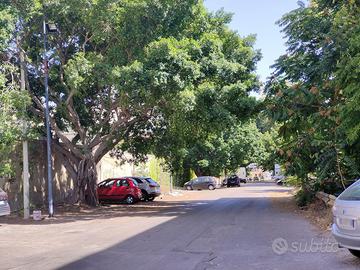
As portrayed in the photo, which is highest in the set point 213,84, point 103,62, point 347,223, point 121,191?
point 103,62

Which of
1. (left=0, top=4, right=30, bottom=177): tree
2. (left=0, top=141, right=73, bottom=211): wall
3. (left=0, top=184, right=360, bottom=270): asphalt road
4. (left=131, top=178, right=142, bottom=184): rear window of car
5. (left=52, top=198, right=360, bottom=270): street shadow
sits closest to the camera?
(left=52, top=198, right=360, bottom=270): street shadow

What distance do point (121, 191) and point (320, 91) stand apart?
1502 cm

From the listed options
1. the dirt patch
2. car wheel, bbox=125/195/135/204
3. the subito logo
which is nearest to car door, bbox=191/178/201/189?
car wheel, bbox=125/195/135/204

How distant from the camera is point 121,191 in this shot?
27500mm

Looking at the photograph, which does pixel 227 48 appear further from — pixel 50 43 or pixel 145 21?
pixel 50 43

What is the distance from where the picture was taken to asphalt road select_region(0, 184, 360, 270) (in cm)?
891

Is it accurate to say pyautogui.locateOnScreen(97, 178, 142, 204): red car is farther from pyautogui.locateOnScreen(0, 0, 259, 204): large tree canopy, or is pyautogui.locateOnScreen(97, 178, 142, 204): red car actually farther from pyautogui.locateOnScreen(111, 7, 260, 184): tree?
pyautogui.locateOnScreen(111, 7, 260, 184): tree

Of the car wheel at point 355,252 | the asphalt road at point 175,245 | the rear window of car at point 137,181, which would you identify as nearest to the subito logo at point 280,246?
the asphalt road at point 175,245

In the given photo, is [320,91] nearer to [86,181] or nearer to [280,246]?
[280,246]

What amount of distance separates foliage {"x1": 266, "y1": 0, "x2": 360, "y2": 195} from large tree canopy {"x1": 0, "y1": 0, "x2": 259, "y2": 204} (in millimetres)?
2990

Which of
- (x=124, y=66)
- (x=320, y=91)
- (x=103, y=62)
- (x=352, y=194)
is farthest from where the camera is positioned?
(x=103, y=62)

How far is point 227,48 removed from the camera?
75.7 ft

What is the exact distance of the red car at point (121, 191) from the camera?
89.9ft

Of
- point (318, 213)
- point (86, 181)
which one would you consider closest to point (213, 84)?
point (318, 213)
